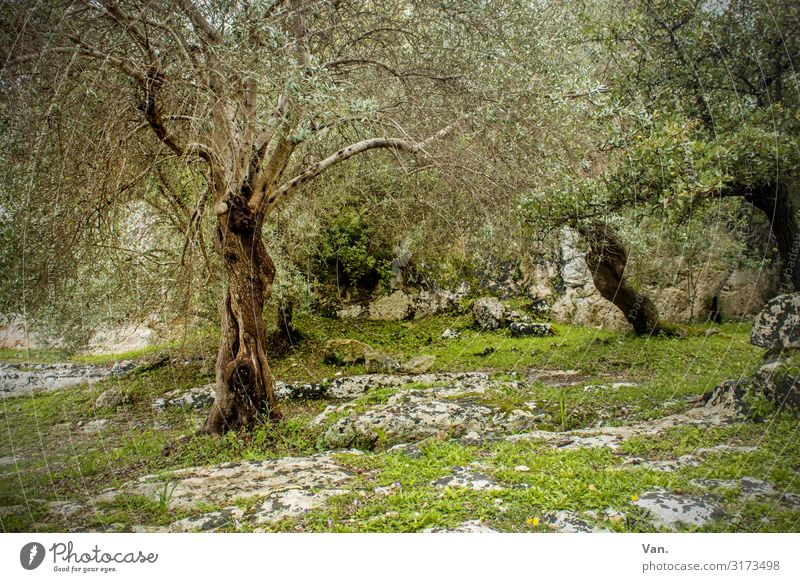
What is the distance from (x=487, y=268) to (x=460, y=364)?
2.30 meters

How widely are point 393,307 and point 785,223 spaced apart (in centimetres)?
766

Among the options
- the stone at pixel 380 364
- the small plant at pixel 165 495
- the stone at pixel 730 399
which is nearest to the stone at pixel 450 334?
the stone at pixel 380 364

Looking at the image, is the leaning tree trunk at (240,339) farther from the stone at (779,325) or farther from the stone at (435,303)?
the stone at (779,325)

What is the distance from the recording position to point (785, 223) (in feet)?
22.7

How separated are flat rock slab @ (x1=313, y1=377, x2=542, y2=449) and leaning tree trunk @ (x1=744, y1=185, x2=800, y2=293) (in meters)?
3.74

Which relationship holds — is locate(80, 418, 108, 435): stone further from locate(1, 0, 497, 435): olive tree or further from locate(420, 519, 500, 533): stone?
locate(420, 519, 500, 533): stone

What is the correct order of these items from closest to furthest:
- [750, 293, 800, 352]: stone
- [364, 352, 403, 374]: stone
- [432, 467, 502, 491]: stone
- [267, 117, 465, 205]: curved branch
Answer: [432, 467, 502, 491]: stone, [750, 293, 800, 352]: stone, [267, 117, 465, 205]: curved branch, [364, 352, 403, 374]: stone

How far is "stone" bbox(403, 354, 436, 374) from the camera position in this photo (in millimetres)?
11508

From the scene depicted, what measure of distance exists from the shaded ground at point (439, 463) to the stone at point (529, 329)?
2792mm

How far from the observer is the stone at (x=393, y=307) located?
1211 centimetres

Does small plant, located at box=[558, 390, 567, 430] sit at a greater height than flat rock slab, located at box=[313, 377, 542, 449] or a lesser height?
lesser

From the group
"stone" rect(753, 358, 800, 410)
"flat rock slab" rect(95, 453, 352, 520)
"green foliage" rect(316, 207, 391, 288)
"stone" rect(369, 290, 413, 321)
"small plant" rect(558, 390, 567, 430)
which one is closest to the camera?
"flat rock slab" rect(95, 453, 352, 520)

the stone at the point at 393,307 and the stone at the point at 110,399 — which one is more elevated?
the stone at the point at 393,307

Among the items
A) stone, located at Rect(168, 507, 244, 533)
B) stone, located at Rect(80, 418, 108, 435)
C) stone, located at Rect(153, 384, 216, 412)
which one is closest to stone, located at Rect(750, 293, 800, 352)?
stone, located at Rect(168, 507, 244, 533)
